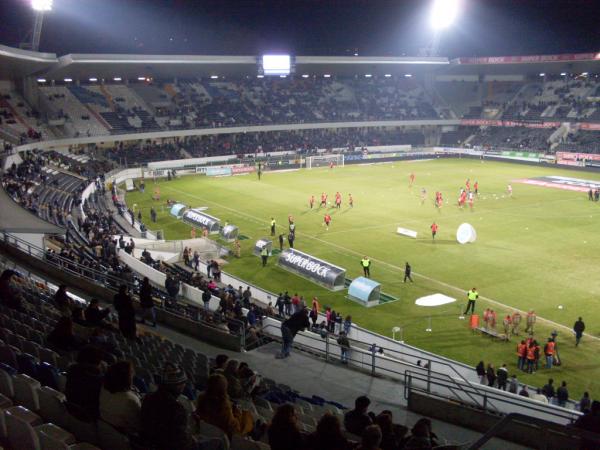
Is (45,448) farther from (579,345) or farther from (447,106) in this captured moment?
(447,106)

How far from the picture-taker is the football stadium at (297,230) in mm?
7035

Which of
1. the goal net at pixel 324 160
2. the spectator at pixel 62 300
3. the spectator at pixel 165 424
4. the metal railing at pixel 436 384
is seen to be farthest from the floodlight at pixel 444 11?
the spectator at pixel 165 424

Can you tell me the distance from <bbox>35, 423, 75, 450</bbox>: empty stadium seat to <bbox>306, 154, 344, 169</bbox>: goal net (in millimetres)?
65944

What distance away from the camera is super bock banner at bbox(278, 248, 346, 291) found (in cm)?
2661

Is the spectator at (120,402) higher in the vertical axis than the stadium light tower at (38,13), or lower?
lower

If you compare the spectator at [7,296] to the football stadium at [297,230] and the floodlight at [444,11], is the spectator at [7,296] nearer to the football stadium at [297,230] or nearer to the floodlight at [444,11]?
the football stadium at [297,230]

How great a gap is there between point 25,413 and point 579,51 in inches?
3253

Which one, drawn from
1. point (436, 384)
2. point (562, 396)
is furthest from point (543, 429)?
point (562, 396)

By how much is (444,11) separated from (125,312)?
259 feet

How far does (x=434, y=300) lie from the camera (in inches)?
992

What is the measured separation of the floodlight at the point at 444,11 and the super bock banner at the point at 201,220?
55970 millimetres

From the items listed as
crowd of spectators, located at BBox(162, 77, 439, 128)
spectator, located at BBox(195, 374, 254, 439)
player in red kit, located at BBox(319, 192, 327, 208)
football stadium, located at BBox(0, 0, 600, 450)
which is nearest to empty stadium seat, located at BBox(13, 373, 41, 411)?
football stadium, located at BBox(0, 0, 600, 450)

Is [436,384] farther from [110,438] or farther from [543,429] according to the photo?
[110,438]

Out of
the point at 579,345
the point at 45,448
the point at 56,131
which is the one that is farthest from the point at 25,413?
the point at 56,131
